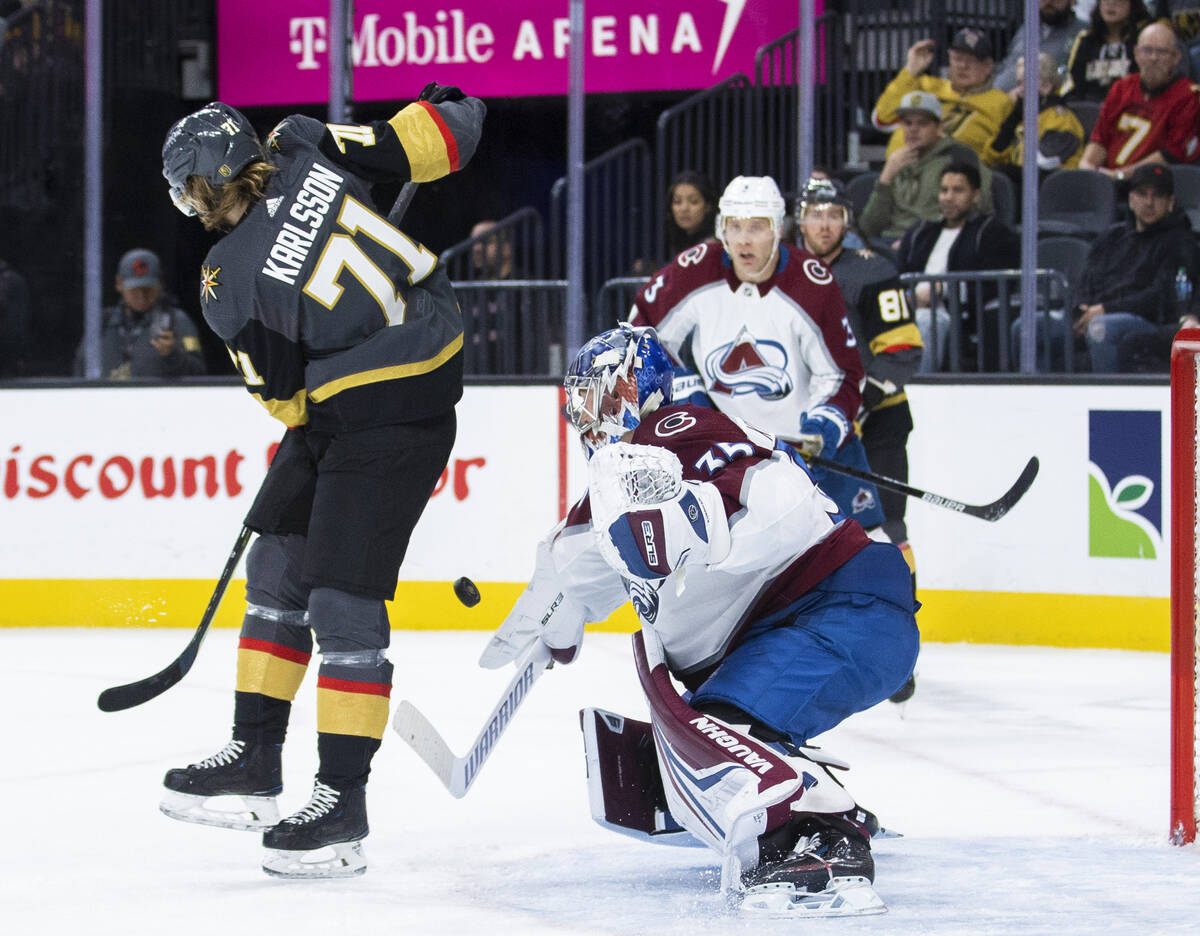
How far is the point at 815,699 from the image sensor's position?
2.34 metres

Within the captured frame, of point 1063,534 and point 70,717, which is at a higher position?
point 1063,534

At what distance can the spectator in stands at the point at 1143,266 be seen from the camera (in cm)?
548

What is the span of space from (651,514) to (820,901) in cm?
55

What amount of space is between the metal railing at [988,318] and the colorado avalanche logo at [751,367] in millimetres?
1628

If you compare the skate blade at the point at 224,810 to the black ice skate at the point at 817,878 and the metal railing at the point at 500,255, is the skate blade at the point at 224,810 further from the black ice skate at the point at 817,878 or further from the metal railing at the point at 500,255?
the metal railing at the point at 500,255

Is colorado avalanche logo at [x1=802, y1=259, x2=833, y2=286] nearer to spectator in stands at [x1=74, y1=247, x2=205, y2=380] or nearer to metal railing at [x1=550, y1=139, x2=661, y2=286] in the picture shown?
spectator in stands at [x1=74, y1=247, x2=205, y2=380]

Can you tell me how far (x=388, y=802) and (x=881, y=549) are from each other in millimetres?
1063

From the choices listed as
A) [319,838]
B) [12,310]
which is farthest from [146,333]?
[319,838]

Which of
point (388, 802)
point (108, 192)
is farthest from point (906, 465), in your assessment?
point (108, 192)

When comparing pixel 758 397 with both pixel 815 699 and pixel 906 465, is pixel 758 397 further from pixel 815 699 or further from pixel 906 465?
pixel 815 699

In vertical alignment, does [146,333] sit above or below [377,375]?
above

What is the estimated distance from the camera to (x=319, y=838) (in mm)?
2471

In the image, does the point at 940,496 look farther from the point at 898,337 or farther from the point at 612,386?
the point at 612,386

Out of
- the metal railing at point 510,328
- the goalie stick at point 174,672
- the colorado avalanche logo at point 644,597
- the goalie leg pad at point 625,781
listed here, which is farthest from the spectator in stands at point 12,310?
the colorado avalanche logo at point 644,597
